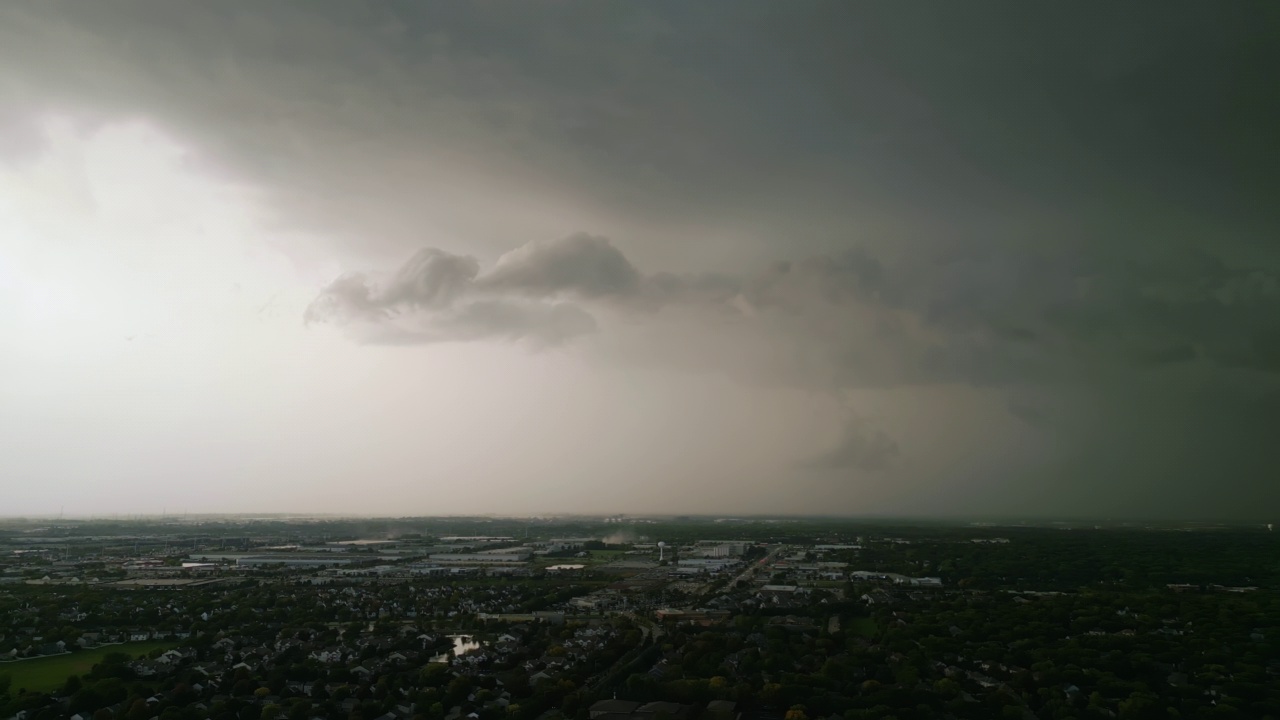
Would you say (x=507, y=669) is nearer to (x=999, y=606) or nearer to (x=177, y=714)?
(x=177, y=714)

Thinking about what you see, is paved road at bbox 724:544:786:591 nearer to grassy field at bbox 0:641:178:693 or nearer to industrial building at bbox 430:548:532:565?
industrial building at bbox 430:548:532:565

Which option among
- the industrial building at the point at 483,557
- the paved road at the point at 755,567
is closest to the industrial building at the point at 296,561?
the industrial building at the point at 483,557

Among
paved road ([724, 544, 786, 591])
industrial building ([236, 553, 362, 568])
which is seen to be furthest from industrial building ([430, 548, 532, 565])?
paved road ([724, 544, 786, 591])

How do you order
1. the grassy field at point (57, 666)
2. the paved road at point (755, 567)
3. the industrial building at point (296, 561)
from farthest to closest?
1. the industrial building at point (296, 561)
2. the paved road at point (755, 567)
3. the grassy field at point (57, 666)

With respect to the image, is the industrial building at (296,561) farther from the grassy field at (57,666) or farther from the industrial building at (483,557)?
the grassy field at (57,666)

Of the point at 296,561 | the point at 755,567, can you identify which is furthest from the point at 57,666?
the point at 755,567

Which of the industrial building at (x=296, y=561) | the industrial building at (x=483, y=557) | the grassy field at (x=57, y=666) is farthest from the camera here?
the industrial building at (x=483, y=557)

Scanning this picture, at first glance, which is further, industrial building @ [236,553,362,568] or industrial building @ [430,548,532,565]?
industrial building @ [430,548,532,565]

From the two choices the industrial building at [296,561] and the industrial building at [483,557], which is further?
the industrial building at [483,557]
